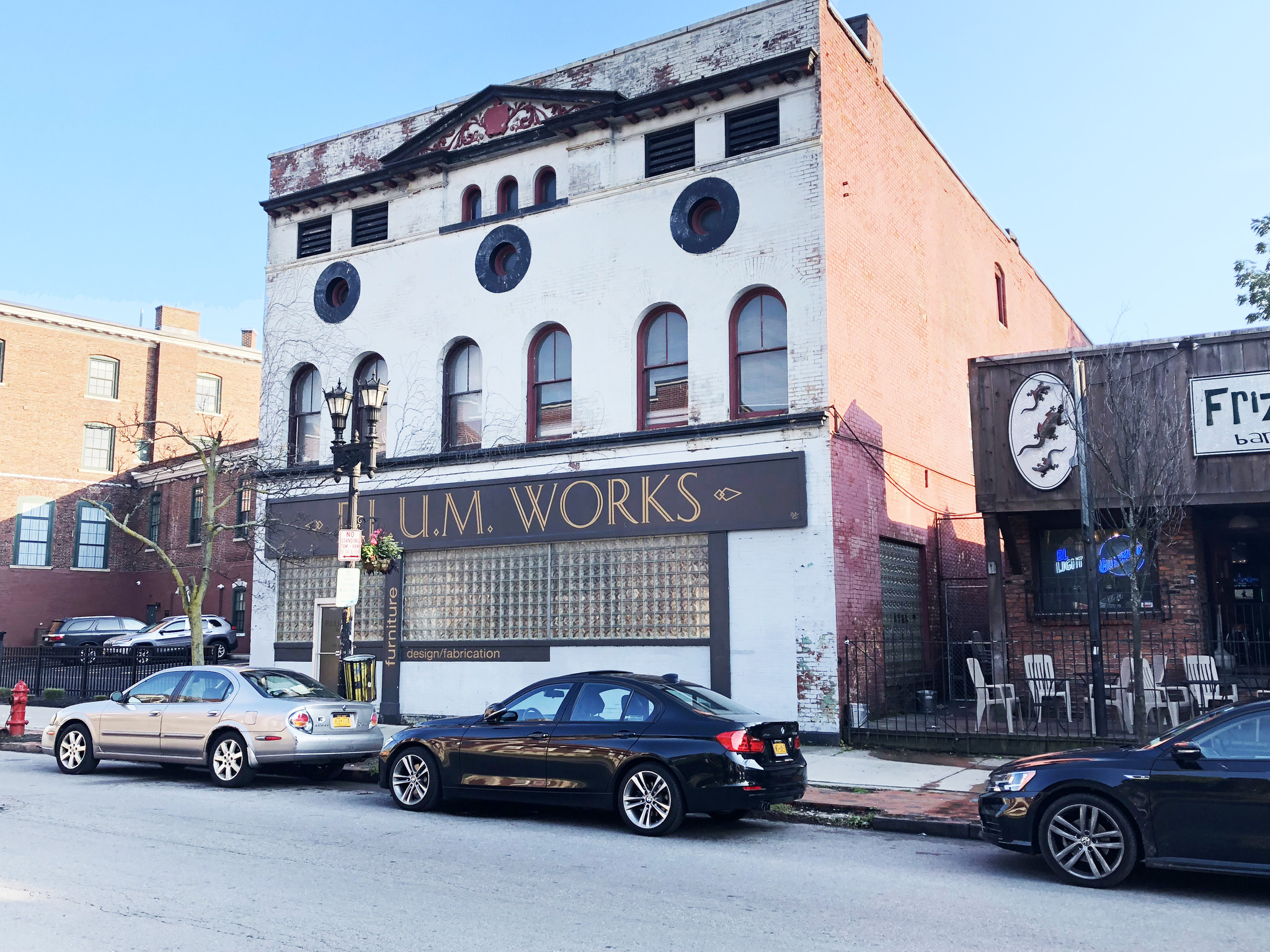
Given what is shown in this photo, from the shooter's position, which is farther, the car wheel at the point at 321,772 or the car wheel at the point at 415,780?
the car wheel at the point at 321,772

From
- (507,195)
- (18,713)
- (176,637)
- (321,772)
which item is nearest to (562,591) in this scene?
(321,772)

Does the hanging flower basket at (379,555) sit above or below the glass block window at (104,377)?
below

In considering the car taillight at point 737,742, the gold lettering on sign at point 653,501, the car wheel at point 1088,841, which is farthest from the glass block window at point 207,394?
the car wheel at point 1088,841

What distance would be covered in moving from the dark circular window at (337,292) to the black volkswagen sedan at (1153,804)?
1669 centimetres

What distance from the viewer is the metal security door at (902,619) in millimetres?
Answer: 17297

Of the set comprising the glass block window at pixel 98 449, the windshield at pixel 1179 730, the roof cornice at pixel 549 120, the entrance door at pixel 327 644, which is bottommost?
the windshield at pixel 1179 730

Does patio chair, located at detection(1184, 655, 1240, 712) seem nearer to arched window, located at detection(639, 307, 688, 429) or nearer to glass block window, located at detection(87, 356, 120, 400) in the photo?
arched window, located at detection(639, 307, 688, 429)

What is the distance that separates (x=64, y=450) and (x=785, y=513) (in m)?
36.5

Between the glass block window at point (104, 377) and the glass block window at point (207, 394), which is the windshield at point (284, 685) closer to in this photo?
the glass block window at point (104, 377)

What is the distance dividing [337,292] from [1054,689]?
15.2 meters

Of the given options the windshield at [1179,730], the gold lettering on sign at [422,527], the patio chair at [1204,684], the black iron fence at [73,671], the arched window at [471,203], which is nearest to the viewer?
the windshield at [1179,730]

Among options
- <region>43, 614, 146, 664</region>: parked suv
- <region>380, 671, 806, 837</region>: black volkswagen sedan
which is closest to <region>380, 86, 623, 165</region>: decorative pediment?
<region>380, 671, 806, 837</region>: black volkswagen sedan

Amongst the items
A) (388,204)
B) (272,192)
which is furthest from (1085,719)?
(272,192)

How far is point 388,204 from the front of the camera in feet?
69.8
